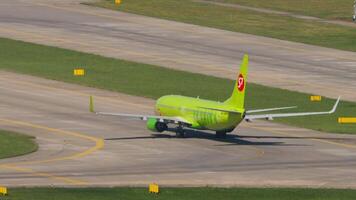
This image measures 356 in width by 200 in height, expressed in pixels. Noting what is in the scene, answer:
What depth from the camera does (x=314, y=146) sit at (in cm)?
10425

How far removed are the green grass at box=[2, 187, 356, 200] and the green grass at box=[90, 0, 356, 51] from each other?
80679 mm

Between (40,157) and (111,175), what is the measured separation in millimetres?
8290

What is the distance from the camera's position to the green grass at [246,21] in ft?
561

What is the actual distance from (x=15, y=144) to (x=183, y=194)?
21792mm

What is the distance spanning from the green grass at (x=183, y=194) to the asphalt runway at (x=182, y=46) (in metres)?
46.7

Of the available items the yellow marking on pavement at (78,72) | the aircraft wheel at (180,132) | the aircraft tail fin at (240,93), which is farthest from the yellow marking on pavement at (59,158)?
the yellow marking on pavement at (78,72)

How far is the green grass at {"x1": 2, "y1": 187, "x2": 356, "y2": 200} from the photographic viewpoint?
81250mm

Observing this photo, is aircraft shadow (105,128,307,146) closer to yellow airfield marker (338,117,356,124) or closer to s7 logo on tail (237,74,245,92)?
s7 logo on tail (237,74,245,92)

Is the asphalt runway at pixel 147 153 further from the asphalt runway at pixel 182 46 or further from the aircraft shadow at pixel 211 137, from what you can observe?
the asphalt runway at pixel 182 46

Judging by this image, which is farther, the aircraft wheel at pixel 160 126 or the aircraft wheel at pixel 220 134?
the aircraft wheel at pixel 220 134

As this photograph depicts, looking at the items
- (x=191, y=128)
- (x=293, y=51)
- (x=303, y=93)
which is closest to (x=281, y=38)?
(x=293, y=51)

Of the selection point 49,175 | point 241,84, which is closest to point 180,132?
point 241,84

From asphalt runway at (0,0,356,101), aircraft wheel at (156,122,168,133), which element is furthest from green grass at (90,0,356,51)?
aircraft wheel at (156,122,168,133)

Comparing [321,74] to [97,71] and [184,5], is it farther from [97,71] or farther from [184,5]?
[184,5]
